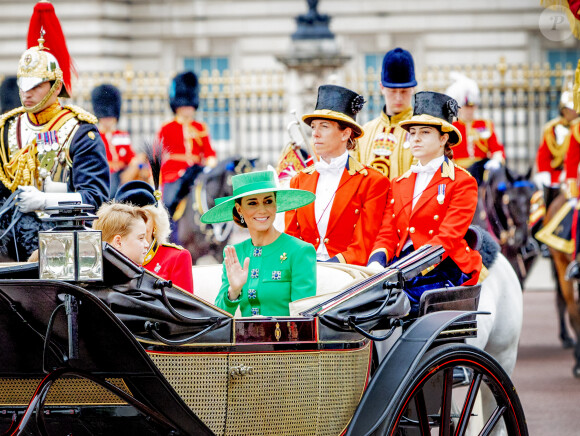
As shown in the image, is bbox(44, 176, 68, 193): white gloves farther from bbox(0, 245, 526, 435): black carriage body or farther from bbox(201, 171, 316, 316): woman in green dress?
bbox(0, 245, 526, 435): black carriage body

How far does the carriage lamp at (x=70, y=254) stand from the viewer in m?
3.48

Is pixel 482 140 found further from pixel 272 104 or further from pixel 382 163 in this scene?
pixel 272 104

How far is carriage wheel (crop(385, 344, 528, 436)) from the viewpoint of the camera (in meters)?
4.29

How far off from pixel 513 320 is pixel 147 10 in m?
19.6

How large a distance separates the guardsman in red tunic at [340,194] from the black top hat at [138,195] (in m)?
0.66

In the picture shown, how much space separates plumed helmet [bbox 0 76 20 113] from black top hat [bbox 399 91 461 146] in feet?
29.3

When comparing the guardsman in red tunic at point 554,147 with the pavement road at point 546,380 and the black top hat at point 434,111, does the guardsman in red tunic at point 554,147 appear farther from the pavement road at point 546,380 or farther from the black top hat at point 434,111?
the black top hat at point 434,111

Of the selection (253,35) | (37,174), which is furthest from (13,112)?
(253,35)

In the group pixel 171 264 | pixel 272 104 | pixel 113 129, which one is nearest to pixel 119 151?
pixel 113 129

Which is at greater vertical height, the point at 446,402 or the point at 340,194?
the point at 340,194

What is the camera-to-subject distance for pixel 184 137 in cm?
1330

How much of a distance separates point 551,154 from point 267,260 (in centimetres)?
779

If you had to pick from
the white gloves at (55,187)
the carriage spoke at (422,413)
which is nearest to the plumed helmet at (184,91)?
the white gloves at (55,187)

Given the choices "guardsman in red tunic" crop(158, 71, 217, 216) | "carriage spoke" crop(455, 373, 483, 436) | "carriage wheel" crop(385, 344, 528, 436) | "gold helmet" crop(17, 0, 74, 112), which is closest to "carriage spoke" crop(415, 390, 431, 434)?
"carriage wheel" crop(385, 344, 528, 436)
